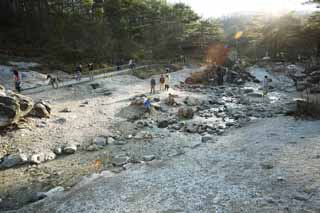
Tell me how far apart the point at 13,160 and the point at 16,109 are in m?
4.31

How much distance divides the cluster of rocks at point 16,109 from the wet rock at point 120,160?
24.7 feet

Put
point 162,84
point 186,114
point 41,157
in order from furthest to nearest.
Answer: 1. point 162,84
2. point 186,114
3. point 41,157

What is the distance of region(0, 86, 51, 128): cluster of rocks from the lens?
17081mm

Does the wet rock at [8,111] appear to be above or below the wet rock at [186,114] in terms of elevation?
above

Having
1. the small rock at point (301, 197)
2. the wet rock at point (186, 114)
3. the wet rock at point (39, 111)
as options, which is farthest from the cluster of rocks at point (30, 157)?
the small rock at point (301, 197)

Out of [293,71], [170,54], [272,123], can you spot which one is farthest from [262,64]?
[272,123]

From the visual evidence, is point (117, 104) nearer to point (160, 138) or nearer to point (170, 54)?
point (160, 138)

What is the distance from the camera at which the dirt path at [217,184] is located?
9.48m

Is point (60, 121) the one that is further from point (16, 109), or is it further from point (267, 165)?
point (267, 165)

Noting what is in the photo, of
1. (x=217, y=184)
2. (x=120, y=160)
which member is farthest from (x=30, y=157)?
(x=217, y=184)

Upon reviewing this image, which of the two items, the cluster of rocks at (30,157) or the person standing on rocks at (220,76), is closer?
→ the cluster of rocks at (30,157)

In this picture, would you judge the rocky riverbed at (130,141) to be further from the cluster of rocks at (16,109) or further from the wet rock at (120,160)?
the cluster of rocks at (16,109)

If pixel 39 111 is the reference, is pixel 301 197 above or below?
below

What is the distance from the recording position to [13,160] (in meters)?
14.6
